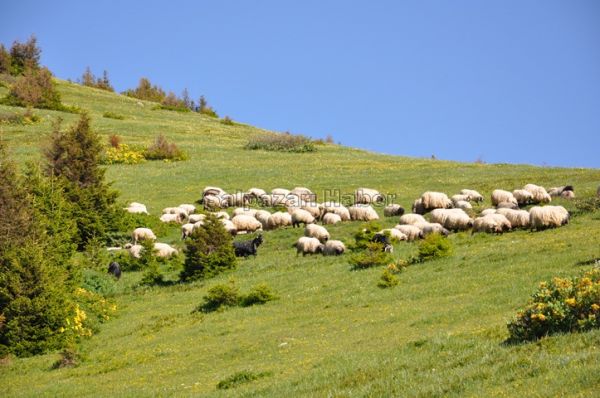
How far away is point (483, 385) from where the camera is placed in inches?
502

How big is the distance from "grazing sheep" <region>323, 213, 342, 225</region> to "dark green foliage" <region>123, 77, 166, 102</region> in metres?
91.0

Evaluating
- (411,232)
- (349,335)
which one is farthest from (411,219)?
(349,335)

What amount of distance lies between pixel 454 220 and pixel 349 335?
62.7 ft

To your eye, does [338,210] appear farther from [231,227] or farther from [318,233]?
[318,233]

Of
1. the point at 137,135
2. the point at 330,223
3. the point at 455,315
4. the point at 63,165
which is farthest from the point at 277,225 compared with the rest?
the point at 137,135

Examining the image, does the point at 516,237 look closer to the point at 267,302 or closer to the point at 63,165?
the point at 267,302

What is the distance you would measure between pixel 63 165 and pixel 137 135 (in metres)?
35.3

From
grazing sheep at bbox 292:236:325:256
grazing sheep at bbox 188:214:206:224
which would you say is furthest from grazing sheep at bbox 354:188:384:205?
grazing sheep at bbox 292:236:325:256

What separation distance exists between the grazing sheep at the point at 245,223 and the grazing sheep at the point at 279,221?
82cm

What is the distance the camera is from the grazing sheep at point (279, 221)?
151ft

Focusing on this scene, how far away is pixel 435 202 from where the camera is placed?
4491 cm

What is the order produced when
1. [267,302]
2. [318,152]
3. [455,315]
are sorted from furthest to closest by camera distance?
[318,152] → [267,302] → [455,315]

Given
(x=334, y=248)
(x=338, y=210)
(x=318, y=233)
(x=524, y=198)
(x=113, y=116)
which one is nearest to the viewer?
(x=334, y=248)

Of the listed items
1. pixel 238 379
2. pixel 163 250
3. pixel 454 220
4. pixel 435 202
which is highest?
pixel 435 202
